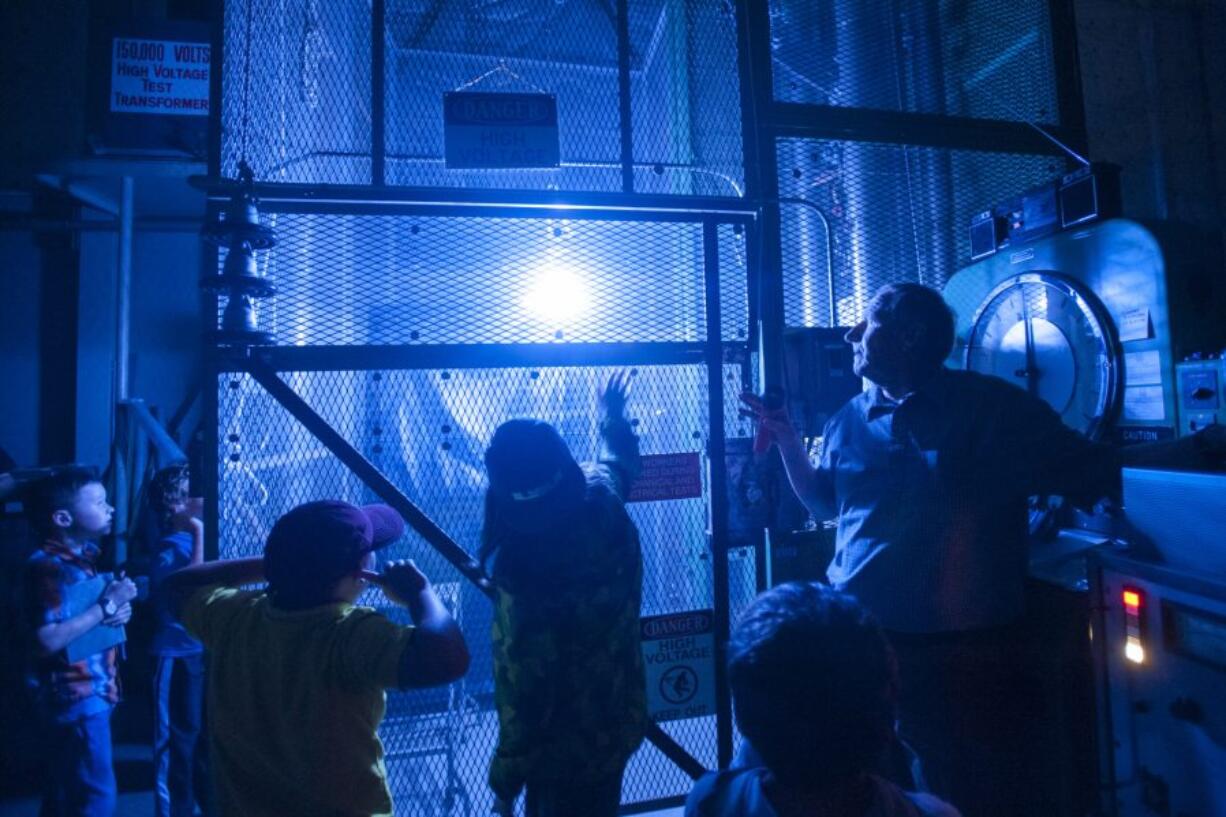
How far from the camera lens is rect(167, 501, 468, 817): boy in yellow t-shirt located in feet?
5.40

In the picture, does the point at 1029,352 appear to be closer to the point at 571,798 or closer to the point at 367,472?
the point at 571,798

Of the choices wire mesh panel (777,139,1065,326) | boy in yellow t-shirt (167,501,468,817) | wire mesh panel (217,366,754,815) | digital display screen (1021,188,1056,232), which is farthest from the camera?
wire mesh panel (777,139,1065,326)

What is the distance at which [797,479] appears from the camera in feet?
7.96

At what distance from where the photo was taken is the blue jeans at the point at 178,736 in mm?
3660

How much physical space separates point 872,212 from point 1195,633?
2.23 meters

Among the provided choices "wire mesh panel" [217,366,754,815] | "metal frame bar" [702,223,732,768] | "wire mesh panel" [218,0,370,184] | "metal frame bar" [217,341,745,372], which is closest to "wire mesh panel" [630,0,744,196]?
"metal frame bar" [702,223,732,768]

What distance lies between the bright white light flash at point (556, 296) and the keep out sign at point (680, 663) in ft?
4.04

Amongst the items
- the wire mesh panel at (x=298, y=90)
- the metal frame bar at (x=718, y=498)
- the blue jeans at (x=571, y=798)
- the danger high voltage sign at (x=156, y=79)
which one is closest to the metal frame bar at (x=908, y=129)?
the metal frame bar at (x=718, y=498)

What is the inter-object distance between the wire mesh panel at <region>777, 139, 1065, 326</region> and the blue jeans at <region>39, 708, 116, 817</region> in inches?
152

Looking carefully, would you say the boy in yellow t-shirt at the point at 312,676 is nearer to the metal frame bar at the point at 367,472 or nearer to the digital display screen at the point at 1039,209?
the metal frame bar at the point at 367,472

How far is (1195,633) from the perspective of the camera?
172 centimetres

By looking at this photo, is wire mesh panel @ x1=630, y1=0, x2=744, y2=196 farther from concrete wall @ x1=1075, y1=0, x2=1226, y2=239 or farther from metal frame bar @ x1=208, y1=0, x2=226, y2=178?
concrete wall @ x1=1075, y1=0, x2=1226, y2=239

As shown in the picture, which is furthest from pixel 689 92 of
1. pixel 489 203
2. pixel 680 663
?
pixel 680 663

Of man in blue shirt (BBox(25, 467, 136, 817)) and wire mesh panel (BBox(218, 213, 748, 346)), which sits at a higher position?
wire mesh panel (BBox(218, 213, 748, 346))
